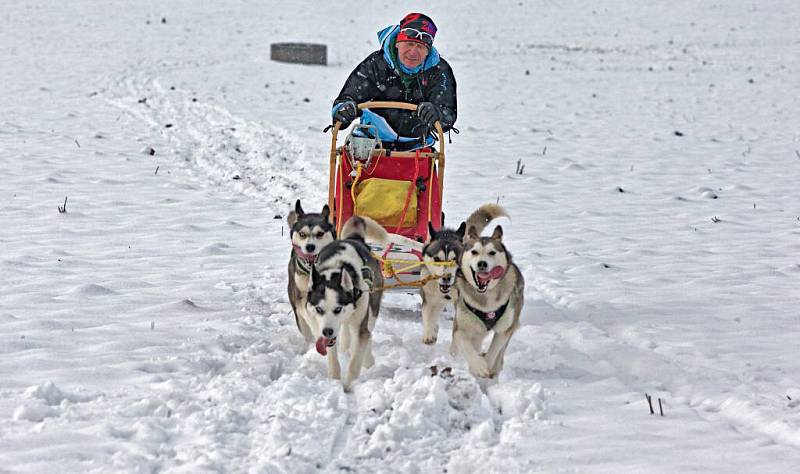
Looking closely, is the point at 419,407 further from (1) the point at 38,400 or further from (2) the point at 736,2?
(2) the point at 736,2

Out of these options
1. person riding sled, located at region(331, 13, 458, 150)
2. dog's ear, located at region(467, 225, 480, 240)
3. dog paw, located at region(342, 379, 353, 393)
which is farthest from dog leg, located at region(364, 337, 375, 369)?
person riding sled, located at region(331, 13, 458, 150)

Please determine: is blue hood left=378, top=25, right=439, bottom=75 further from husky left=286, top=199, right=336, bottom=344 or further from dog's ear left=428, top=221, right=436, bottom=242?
husky left=286, top=199, right=336, bottom=344

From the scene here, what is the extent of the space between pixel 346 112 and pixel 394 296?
1.52 m

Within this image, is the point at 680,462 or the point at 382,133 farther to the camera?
the point at 382,133

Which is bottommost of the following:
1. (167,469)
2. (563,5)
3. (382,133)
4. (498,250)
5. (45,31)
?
(167,469)

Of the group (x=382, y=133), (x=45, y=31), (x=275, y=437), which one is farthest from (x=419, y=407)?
(x=45, y=31)

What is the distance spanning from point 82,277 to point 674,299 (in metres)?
4.26

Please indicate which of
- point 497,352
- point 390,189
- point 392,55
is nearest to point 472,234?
point 497,352

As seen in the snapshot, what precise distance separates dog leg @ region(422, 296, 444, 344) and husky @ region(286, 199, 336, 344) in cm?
71

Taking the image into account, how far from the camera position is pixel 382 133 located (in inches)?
239

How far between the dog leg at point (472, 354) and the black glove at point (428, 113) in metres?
1.69

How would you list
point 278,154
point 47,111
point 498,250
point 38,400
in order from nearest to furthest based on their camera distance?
point 38,400
point 498,250
point 278,154
point 47,111

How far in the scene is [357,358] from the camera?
4.44 metres

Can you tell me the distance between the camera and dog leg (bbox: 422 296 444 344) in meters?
5.11
